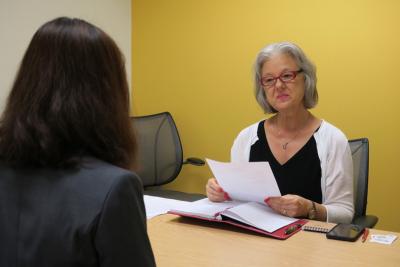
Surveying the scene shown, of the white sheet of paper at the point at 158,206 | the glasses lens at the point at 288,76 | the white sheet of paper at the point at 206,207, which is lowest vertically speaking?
the white sheet of paper at the point at 158,206

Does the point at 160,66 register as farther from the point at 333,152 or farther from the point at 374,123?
the point at 333,152

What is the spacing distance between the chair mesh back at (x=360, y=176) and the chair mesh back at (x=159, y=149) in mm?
1381

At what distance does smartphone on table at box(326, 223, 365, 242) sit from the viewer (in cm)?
127

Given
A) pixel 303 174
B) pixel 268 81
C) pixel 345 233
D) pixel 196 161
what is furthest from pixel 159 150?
pixel 345 233

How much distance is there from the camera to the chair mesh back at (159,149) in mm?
3014

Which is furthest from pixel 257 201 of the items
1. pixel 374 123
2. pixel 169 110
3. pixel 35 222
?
pixel 169 110

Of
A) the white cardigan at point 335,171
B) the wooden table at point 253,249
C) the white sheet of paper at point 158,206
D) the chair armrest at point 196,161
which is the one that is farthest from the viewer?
the chair armrest at point 196,161

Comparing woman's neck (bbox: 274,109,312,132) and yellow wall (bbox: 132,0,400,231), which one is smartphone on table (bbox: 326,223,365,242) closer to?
woman's neck (bbox: 274,109,312,132)

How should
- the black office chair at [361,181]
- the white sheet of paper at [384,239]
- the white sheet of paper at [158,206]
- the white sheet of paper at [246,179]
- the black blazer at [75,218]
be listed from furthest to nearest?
the black office chair at [361,181] < the white sheet of paper at [158,206] < the white sheet of paper at [246,179] < the white sheet of paper at [384,239] < the black blazer at [75,218]

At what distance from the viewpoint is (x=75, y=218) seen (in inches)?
26.6

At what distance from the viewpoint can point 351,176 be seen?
176 cm

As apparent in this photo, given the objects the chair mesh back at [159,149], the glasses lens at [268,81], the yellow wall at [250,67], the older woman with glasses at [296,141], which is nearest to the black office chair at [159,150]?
the chair mesh back at [159,149]

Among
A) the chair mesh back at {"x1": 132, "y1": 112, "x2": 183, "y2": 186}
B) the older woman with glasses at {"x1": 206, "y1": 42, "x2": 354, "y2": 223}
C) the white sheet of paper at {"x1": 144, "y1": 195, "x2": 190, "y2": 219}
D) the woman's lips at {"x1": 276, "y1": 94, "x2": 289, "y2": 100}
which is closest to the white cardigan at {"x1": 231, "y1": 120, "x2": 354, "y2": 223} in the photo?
the older woman with glasses at {"x1": 206, "y1": 42, "x2": 354, "y2": 223}

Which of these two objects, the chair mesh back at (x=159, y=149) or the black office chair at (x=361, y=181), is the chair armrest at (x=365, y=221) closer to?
the black office chair at (x=361, y=181)
